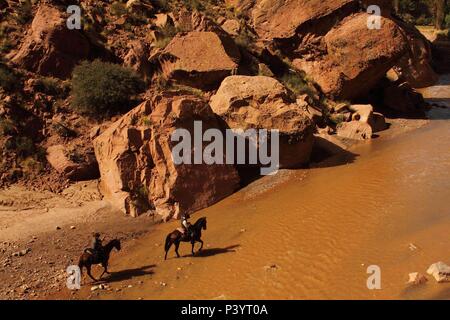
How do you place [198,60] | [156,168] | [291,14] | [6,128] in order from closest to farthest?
[156,168] < [6,128] < [198,60] < [291,14]

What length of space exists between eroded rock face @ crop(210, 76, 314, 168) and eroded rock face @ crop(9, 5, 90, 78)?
8.15 metres

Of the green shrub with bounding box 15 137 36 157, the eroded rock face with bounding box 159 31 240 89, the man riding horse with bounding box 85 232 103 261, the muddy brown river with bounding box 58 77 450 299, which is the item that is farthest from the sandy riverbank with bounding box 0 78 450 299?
the eroded rock face with bounding box 159 31 240 89

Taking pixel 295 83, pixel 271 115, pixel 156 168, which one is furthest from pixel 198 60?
pixel 156 168

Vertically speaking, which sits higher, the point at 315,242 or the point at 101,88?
the point at 101,88

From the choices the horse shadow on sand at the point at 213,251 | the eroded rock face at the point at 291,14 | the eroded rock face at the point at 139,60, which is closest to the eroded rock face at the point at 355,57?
the eroded rock face at the point at 291,14

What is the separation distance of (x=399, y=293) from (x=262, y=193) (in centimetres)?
776

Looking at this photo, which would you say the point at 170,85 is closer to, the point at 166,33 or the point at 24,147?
the point at 166,33

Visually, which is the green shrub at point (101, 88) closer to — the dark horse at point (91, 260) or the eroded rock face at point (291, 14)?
the dark horse at point (91, 260)

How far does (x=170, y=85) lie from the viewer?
22.7 metres

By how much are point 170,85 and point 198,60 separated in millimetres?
1995

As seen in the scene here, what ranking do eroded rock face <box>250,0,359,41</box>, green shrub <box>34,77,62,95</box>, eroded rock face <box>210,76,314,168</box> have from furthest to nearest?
eroded rock face <box>250,0,359,41</box>
green shrub <box>34,77,62,95</box>
eroded rock face <box>210,76,314,168</box>

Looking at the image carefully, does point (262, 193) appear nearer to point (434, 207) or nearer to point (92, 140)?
point (434, 207)

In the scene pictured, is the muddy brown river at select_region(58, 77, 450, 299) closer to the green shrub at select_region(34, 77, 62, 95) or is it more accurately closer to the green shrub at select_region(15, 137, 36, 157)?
the green shrub at select_region(15, 137, 36, 157)

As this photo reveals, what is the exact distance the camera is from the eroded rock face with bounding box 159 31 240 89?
72.7 feet
